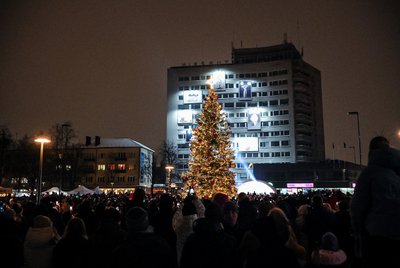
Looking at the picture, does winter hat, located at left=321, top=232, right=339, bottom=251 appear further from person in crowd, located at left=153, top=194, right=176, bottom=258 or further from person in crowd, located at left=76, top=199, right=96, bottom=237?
person in crowd, located at left=76, top=199, right=96, bottom=237

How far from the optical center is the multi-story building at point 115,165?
116m

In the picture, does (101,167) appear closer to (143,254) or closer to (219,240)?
(219,240)

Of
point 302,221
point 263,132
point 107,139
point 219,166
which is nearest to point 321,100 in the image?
point 263,132

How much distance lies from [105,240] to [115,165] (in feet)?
377

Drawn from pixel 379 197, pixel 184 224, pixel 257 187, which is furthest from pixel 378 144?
pixel 257 187

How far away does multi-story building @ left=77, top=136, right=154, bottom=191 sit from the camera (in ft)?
381

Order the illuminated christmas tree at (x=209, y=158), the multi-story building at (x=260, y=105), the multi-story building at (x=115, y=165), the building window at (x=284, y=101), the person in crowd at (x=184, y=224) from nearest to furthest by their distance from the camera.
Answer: the person in crowd at (x=184, y=224), the illuminated christmas tree at (x=209, y=158), the multi-story building at (x=115, y=165), the multi-story building at (x=260, y=105), the building window at (x=284, y=101)

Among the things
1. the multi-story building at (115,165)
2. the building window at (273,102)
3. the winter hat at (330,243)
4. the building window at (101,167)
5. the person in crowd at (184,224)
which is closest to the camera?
the winter hat at (330,243)

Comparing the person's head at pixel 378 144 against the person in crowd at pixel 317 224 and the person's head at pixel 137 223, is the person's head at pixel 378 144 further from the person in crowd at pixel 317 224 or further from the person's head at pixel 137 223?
the person in crowd at pixel 317 224

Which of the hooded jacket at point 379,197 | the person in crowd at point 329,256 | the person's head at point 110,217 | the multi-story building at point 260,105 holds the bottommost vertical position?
the person in crowd at point 329,256

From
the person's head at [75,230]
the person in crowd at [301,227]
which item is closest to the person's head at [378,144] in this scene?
the person's head at [75,230]

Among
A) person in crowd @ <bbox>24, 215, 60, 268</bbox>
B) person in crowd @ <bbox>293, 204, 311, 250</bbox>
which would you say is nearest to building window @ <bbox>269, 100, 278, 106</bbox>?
person in crowd @ <bbox>293, 204, 311, 250</bbox>

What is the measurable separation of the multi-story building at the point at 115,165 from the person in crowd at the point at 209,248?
110 metres

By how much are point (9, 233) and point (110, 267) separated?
307cm
